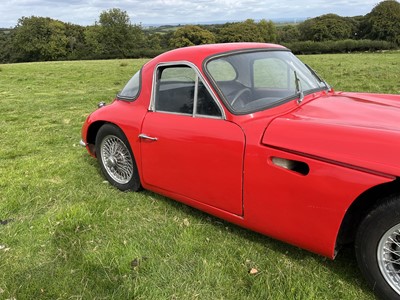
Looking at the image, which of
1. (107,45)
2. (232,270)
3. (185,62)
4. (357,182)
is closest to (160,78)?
(185,62)

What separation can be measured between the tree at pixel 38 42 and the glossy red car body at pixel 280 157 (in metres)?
65.2

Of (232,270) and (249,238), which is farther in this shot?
(249,238)

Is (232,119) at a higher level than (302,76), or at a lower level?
lower

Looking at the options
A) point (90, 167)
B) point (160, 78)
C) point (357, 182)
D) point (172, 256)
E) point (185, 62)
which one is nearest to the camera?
point (357, 182)

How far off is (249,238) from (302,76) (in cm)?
165

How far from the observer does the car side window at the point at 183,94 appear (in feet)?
10.6

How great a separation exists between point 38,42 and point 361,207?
71143 millimetres

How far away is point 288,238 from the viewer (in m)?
2.71

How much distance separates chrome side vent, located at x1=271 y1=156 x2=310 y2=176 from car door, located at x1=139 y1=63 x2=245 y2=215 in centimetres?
29

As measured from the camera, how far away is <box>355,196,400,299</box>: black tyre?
222 centimetres

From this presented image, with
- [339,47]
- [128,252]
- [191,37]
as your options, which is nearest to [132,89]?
[128,252]

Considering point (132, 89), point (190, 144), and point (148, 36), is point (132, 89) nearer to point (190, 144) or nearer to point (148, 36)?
point (190, 144)

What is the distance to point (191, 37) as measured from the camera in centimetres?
6088

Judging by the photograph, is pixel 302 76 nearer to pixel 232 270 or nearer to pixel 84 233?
pixel 232 270
